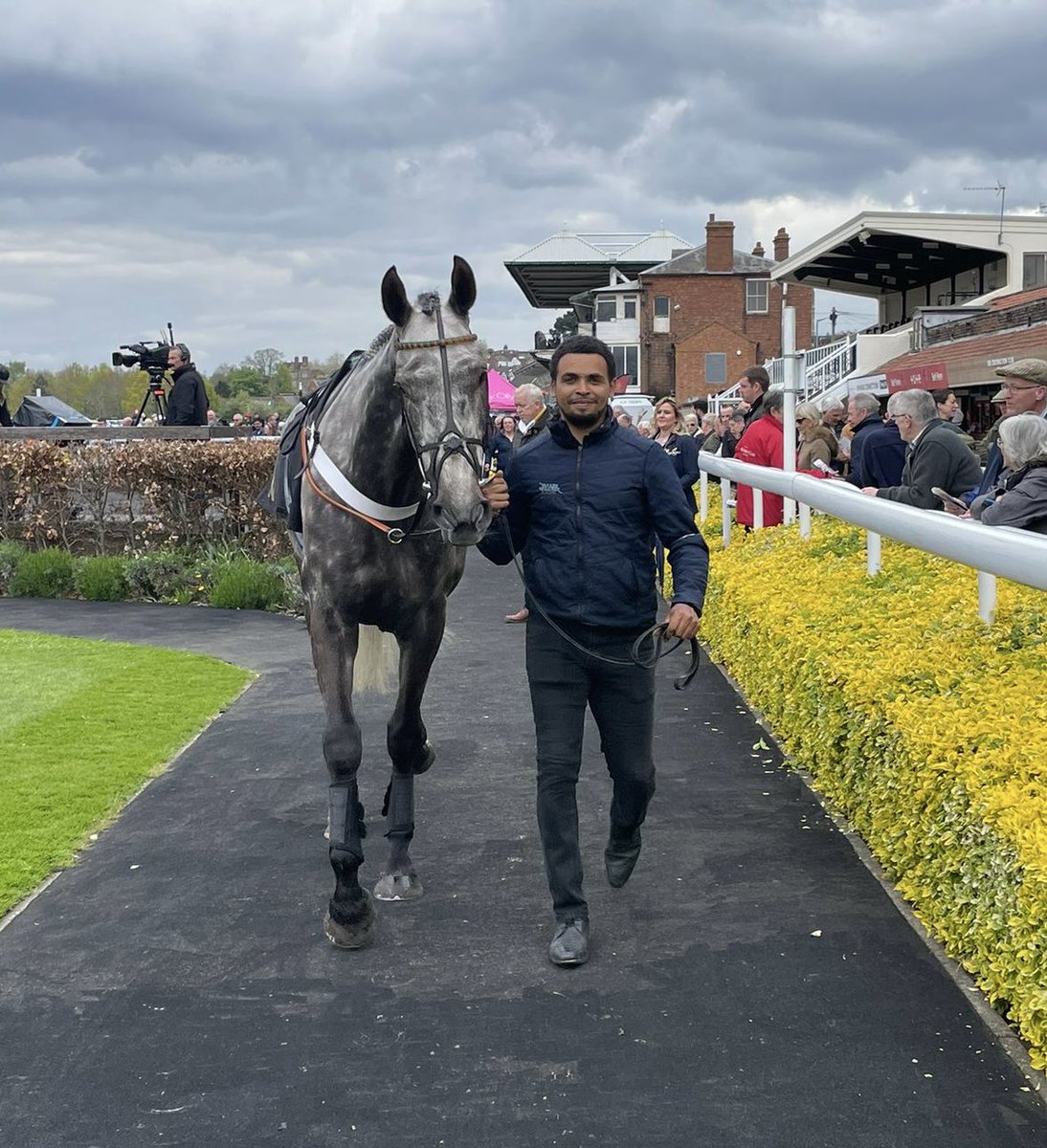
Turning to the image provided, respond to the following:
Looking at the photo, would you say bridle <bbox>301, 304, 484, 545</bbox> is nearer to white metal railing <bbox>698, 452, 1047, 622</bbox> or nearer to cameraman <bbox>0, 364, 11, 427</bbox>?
white metal railing <bbox>698, 452, 1047, 622</bbox>

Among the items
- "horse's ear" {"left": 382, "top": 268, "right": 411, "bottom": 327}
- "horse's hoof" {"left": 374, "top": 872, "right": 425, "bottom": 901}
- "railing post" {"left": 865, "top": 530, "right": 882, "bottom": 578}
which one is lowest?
"horse's hoof" {"left": 374, "top": 872, "right": 425, "bottom": 901}

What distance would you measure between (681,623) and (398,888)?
1570 millimetres

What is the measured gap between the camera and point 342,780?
4340mm

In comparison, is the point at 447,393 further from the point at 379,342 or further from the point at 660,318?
the point at 660,318

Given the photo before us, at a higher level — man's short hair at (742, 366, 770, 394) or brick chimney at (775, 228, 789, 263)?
brick chimney at (775, 228, 789, 263)

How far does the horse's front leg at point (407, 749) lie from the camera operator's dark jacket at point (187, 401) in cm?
1000

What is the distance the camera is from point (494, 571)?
15.0 m

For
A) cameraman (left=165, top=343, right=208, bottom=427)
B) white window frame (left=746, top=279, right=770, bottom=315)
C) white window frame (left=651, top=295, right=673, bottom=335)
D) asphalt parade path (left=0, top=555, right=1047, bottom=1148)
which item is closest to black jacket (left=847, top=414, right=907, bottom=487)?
asphalt parade path (left=0, top=555, right=1047, bottom=1148)

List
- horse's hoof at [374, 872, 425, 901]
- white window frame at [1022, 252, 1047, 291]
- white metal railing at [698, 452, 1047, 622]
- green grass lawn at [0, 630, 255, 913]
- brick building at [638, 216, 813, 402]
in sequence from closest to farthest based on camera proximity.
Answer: white metal railing at [698, 452, 1047, 622], horse's hoof at [374, 872, 425, 901], green grass lawn at [0, 630, 255, 913], white window frame at [1022, 252, 1047, 291], brick building at [638, 216, 813, 402]

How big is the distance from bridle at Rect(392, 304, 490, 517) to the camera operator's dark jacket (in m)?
10.7

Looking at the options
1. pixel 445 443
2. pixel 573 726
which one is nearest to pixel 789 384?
pixel 573 726

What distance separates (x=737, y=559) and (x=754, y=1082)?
5.99m

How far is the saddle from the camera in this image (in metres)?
4.95

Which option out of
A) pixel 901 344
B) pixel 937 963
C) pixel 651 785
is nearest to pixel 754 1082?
pixel 937 963
